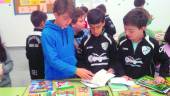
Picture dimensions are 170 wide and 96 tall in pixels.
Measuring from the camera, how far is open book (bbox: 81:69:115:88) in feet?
5.64

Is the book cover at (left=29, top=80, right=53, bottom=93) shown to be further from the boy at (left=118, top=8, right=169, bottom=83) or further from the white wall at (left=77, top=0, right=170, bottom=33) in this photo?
the white wall at (left=77, top=0, right=170, bottom=33)

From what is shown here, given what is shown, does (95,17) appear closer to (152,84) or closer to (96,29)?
(96,29)

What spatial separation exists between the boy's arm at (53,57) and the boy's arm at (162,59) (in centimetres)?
65

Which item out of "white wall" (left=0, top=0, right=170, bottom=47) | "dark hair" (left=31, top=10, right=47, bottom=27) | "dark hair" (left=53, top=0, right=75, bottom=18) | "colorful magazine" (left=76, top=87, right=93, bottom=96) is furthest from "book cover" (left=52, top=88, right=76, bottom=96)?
"white wall" (left=0, top=0, right=170, bottom=47)

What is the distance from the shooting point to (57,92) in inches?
63.5

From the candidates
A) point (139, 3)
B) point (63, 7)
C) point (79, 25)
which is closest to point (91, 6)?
point (139, 3)

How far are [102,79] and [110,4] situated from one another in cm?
236

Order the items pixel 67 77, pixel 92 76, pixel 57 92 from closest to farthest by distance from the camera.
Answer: pixel 57 92, pixel 92 76, pixel 67 77

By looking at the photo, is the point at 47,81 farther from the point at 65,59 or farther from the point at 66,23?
the point at 66,23

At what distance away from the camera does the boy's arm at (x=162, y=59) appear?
185 cm

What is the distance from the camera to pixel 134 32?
1.82m

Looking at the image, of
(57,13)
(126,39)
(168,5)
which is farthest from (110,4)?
(57,13)

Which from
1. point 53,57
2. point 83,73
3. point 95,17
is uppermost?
point 95,17

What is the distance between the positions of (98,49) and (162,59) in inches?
19.2
